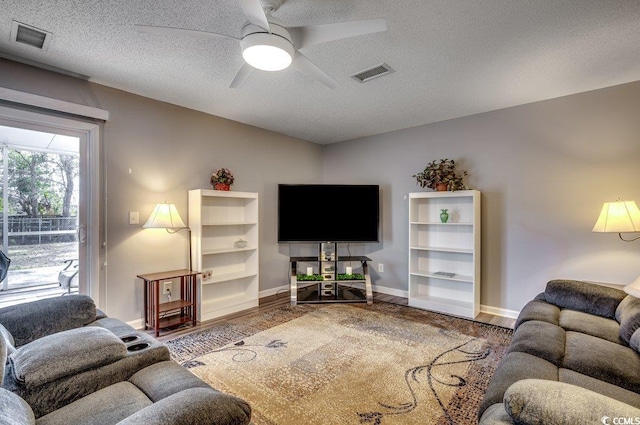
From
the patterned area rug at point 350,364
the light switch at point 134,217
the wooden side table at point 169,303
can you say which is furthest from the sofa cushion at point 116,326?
the light switch at point 134,217

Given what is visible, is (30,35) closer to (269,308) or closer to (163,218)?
(163,218)

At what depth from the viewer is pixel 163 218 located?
316cm

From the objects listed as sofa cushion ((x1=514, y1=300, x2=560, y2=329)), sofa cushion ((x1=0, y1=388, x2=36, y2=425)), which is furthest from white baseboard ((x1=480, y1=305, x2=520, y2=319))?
sofa cushion ((x1=0, y1=388, x2=36, y2=425))

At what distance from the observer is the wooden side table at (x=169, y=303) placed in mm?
3080

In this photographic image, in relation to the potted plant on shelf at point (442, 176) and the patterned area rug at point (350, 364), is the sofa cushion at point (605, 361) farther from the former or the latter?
the potted plant on shelf at point (442, 176)

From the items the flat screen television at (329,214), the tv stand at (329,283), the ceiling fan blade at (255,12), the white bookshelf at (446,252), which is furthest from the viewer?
the flat screen television at (329,214)

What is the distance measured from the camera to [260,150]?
4.52m

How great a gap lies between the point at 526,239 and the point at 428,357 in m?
1.94

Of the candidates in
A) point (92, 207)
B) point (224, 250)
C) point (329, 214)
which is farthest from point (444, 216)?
point (92, 207)

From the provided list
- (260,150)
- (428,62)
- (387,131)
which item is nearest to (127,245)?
(260,150)

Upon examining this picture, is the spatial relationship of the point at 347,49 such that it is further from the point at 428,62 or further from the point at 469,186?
the point at 469,186

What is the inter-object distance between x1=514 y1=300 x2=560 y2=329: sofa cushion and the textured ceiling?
1972mm

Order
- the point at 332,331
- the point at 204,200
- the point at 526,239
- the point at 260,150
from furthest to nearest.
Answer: the point at 260,150 < the point at 204,200 < the point at 526,239 < the point at 332,331

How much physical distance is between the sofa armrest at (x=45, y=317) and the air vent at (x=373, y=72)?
9.23ft
